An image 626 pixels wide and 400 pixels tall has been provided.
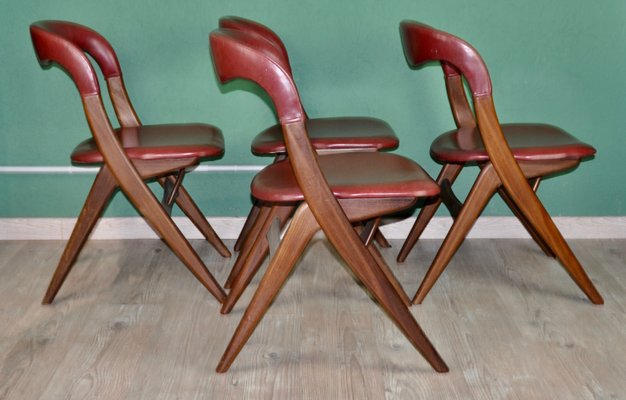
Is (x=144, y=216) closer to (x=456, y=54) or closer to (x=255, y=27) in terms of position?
(x=255, y=27)

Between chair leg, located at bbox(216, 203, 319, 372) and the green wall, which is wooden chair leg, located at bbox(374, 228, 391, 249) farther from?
chair leg, located at bbox(216, 203, 319, 372)

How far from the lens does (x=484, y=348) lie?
2688 mm

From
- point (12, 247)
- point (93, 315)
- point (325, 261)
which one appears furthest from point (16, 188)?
point (325, 261)

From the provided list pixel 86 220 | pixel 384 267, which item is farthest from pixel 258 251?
pixel 86 220

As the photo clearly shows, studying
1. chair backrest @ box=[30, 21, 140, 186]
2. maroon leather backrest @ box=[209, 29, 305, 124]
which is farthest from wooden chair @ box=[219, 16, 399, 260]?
maroon leather backrest @ box=[209, 29, 305, 124]

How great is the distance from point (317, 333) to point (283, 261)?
43cm

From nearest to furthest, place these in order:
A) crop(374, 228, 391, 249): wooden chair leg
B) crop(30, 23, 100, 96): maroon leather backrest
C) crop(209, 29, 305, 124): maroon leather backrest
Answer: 1. crop(209, 29, 305, 124): maroon leather backrest
2. crop(30, 23, 100, 96): maroon leather backrest
3. crop(374, 228, 391, 249): wooden chair leg

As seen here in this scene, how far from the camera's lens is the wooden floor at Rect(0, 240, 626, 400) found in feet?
8.14

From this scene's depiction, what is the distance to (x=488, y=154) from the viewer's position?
9.18 ft

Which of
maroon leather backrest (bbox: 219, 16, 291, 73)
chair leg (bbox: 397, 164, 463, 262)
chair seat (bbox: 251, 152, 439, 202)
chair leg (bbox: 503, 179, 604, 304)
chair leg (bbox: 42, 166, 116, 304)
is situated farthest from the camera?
chair leg (bbox: 397, 164, 463, 262)

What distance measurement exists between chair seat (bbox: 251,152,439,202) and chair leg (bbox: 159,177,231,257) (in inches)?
31.7

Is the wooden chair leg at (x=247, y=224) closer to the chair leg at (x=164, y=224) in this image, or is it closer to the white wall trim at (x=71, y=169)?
the white wall trim at (x=71, y=169)

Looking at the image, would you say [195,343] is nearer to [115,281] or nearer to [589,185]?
[115,281]

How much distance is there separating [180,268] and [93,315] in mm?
487
